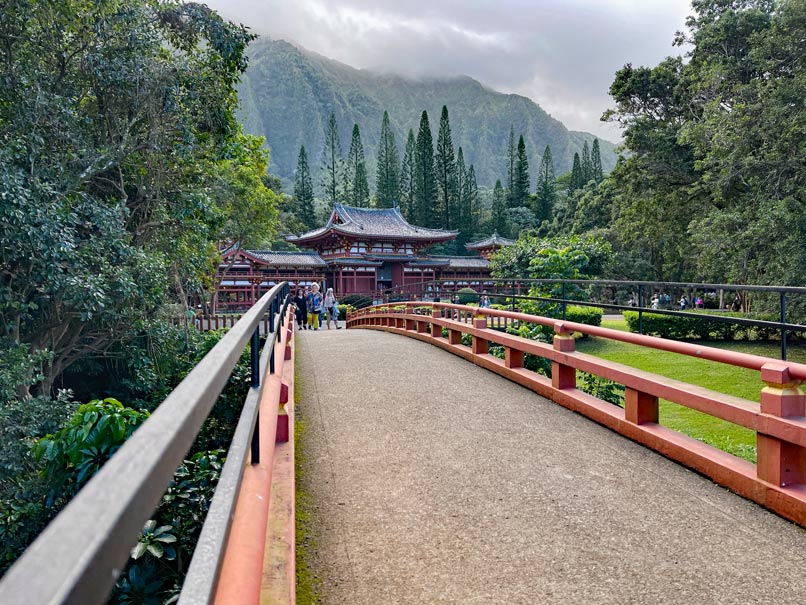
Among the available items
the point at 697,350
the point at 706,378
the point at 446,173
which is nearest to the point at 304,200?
the point at 446,173

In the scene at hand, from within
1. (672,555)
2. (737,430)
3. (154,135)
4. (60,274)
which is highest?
(154,135)

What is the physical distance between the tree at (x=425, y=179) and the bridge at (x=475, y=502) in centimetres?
5760

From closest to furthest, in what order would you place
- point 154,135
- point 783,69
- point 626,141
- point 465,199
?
point 154,135 → point 783,69 → point 626,141 → point 465,199

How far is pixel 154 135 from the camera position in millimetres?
11281

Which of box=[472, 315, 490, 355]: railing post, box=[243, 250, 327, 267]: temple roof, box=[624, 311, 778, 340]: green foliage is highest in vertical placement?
box=[243, 250, 327, 267]: temple roof

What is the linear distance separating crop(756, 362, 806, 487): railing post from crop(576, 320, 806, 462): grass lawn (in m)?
4.01

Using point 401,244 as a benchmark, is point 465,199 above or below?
above

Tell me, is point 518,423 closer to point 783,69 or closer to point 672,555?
point 672,555

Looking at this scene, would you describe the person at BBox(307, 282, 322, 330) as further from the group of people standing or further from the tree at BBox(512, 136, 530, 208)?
the tree at BBox(512, 136, 530, 208)

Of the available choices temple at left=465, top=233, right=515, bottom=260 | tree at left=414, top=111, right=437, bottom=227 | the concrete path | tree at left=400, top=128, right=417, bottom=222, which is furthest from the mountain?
the concrete path

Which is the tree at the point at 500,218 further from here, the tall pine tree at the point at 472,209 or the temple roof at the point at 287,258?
the temple roof at the point at 287,258

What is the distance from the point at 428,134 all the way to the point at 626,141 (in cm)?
4109

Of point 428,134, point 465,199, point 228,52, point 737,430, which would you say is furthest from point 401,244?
point 737,430

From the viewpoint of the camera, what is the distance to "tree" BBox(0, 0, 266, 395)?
9484mm
